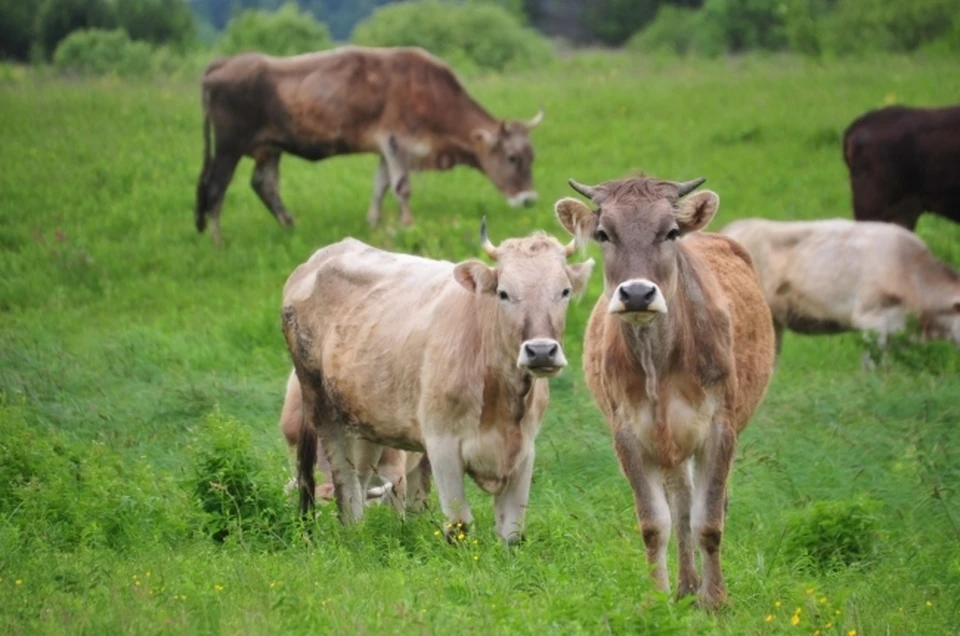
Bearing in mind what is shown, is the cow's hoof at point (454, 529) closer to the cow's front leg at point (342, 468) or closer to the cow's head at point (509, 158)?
the cow's front leg at point (342, 468)

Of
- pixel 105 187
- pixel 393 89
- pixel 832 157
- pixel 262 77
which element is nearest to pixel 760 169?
pixel 832 157

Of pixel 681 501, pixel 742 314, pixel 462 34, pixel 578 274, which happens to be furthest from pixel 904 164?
pixel 462 34

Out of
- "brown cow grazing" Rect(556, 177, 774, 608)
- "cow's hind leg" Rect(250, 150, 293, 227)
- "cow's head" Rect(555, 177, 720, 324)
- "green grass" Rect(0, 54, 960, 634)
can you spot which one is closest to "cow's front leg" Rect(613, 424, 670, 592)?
"brown cow grazing" Rect(556, 177, 774, 608)

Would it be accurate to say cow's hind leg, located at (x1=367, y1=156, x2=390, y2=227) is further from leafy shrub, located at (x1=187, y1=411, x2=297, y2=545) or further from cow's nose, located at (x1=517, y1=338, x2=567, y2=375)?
cow's nose, located at (x1=517, y1=338, x2=567, y2=375)

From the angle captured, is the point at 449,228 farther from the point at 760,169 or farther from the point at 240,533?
the point at 240,533

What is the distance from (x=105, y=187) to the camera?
68.6 ft

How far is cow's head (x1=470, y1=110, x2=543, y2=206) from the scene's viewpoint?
66.8 feet

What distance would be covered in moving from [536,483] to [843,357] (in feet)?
19.8

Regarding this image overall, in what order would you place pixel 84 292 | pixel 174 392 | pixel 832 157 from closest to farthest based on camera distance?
pixel 174 392 < pixel 84 292 < pixel 832 157

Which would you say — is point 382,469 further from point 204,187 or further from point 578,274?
point 204,187

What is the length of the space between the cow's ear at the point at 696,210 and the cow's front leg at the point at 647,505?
103cm

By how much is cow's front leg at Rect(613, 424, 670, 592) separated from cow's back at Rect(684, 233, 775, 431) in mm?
539

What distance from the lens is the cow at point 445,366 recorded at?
855 centimetres

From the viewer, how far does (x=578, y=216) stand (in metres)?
8.10
